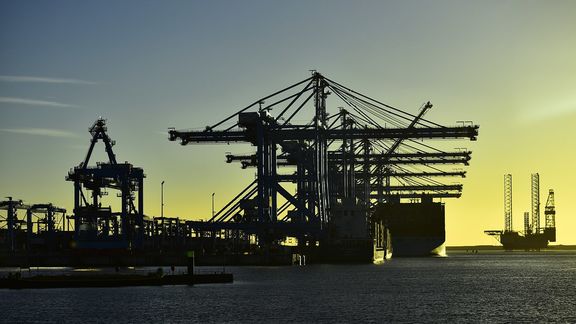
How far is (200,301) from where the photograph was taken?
307ft

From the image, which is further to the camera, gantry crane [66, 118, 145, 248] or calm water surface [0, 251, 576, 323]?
gantry crane [66, 118, 145, 248]

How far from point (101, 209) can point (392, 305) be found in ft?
289

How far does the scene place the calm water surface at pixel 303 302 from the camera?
80688mm

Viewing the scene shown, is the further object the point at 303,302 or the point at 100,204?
the point at 100,204

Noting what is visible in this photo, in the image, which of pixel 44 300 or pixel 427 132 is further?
pixel 427 132

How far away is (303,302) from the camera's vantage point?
306 ft

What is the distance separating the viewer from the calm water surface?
80.7 m

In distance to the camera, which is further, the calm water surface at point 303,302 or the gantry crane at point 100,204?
the gantry crane at point 100,204

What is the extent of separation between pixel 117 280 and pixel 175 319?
3002 cm

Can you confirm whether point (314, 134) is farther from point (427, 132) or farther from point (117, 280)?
point (117, 280)

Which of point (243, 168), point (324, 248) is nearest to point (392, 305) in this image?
point (324, 248)

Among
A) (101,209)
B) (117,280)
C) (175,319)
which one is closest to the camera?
(175,319)

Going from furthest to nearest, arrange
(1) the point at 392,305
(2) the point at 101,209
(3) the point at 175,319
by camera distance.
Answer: (2) the point at 101,209
(1) the point at 392,305
(3) the point at 175,319

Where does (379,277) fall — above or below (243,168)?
below
